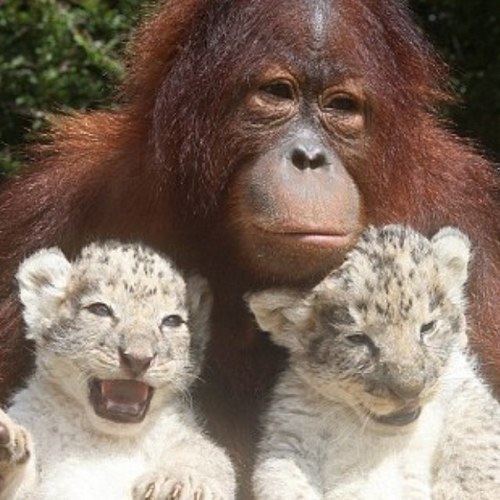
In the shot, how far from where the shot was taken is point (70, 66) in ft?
24.8

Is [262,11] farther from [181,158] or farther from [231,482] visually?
[231,482]

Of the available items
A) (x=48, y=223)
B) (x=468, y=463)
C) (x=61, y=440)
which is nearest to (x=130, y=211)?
(x=48, y=223)

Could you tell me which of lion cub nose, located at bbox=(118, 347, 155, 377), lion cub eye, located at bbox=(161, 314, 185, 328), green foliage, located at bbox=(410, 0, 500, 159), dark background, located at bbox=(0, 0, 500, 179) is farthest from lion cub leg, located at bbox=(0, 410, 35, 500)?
green foliage, located at bbox=(410, 0, 500, 159)

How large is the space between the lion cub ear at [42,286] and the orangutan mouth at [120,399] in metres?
0.28

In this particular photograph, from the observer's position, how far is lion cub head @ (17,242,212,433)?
11.5 ft

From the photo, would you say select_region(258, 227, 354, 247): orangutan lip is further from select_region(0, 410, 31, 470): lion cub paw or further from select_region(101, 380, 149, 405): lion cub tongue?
select_region(0, 410, 31, 470): lion cub paw

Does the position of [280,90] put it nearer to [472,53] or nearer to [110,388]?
[110,388]

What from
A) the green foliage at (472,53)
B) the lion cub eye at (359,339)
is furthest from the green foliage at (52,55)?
the lion cub eye at (359,339)

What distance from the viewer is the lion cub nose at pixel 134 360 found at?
11.2 feet

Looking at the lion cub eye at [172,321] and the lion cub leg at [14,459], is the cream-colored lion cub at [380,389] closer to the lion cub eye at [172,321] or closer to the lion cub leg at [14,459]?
the lion cub eye at [172,321]

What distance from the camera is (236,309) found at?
412cm

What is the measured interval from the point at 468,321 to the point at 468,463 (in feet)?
2.73

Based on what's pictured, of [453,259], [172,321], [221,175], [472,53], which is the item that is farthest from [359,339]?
[472,53]

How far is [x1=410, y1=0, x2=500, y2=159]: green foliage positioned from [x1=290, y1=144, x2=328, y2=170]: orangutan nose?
3.88 meters
